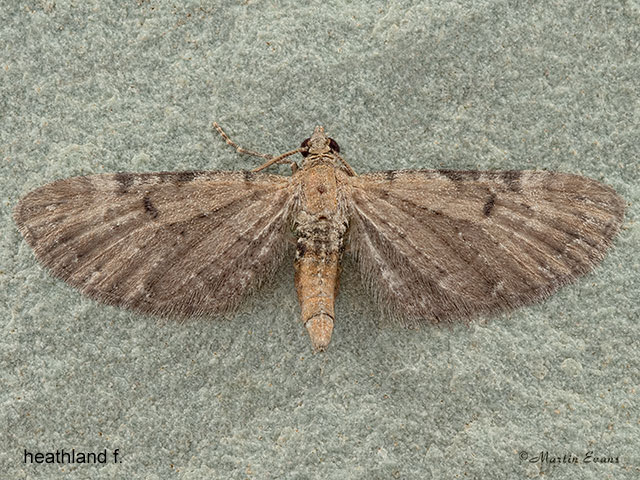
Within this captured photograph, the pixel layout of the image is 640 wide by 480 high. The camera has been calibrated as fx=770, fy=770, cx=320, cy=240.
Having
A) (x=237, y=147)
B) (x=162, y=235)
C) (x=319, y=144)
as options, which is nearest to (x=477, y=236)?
(x=319, y=144)

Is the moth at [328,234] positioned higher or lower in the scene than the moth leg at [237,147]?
lower

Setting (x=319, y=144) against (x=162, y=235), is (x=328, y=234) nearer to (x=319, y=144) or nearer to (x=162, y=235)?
(x=319, y=144)

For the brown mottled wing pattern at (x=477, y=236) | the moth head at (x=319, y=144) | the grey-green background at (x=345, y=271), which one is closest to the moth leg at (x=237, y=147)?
the grey-green background at (x=345, y=271)

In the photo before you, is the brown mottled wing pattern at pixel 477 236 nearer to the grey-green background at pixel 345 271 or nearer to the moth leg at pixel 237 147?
the grey-green background at pixel 345 271

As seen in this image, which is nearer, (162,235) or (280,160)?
(162,235)

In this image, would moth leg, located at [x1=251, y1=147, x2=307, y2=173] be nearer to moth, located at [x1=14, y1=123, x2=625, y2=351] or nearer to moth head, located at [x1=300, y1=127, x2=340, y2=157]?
moth head, located at [x1=300, y1=127, x2=340, y2=157]

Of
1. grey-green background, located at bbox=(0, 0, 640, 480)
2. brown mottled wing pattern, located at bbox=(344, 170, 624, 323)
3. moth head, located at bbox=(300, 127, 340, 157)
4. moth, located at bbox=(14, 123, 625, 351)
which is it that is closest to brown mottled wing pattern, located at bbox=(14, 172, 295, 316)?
moth, located at bbox=(14, 123, 625, 351)

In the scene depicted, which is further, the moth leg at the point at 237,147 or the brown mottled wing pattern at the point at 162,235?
the moth leg at the point at 237,147

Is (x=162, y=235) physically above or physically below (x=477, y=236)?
above
